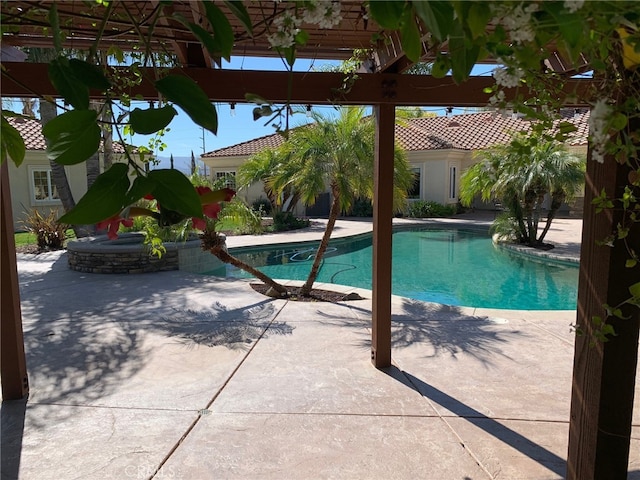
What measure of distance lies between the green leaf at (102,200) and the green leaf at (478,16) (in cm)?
58

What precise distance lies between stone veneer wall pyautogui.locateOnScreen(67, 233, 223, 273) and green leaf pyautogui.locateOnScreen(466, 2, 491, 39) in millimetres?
9136

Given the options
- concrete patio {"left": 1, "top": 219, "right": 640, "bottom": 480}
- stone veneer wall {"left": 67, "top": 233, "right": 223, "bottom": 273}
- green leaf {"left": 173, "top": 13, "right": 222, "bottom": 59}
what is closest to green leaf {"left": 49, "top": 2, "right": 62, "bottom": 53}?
green leaf {"left": 173, "top": 13, "right": 222, "bottom": 59}

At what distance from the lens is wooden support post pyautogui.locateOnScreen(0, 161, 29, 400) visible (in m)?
3.42

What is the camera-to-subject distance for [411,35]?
0.76 m

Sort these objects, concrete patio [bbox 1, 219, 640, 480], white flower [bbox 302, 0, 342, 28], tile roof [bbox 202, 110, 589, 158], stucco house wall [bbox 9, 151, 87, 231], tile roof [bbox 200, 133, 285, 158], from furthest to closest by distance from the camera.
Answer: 1. tile roof [bbox 200, 133, 285, 158]
2. tile roof [bbox 202, 110, 589, 158]
3. stucco house wall [bbox 9, 151, 87, 231]
4. concrete patio [bbox 1, 219, 640, 480]
5. white flower [bbox 302, 0, 342, 28]

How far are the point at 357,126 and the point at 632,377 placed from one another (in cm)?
610

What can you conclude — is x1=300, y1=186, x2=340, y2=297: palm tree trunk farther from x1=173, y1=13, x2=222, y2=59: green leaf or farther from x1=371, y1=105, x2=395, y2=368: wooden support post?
x1=173, y1=13, x2=222, y2=59: green leaf

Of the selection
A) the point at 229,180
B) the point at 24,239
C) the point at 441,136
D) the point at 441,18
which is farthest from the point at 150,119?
the point at 441,136

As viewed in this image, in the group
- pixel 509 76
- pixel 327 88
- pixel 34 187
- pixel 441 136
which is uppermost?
pixel 441 136

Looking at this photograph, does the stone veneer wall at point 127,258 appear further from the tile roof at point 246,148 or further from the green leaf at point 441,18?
the tile roof at point 246,148

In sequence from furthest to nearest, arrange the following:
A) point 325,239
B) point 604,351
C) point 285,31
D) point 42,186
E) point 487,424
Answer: point 42,186 → point 325,239 → point 487,424 → point 604,351 → point 285,31

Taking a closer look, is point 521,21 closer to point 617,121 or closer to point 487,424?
point 617,121

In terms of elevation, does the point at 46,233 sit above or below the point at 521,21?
below

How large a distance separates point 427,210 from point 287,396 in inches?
712
